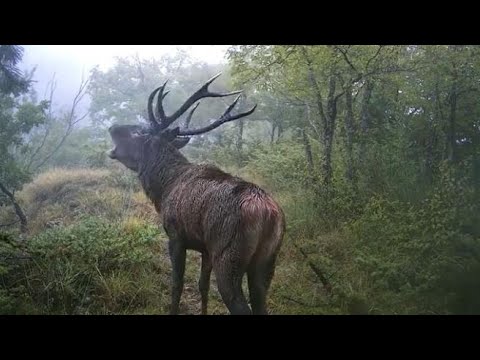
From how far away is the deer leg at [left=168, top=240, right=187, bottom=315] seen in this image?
298 cm

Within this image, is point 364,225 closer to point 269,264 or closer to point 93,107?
point 269,264

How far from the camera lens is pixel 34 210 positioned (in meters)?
3.63

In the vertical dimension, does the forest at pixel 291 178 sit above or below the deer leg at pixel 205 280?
above

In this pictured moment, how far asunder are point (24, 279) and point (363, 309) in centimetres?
255

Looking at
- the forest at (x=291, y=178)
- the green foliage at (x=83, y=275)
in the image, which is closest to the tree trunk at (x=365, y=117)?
the forest at (x=291, y=178)

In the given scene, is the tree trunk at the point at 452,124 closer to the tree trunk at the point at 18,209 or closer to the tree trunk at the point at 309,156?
the tree trunk at the point at 309,156

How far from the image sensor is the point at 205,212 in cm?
270

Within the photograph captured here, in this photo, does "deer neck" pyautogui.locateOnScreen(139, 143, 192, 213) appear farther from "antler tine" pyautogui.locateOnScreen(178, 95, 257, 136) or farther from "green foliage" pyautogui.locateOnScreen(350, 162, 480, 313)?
"green foliage" pyautogui.locateOnScreen(350, 162, 480, 313)

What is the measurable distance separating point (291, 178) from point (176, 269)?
124cm

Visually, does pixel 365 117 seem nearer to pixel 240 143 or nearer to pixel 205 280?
pixel 240 143

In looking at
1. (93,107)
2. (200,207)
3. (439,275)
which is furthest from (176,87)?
(439,275)

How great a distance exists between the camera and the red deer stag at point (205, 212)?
7.95 ft

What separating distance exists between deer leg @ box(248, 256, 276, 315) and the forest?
1.72 feet
